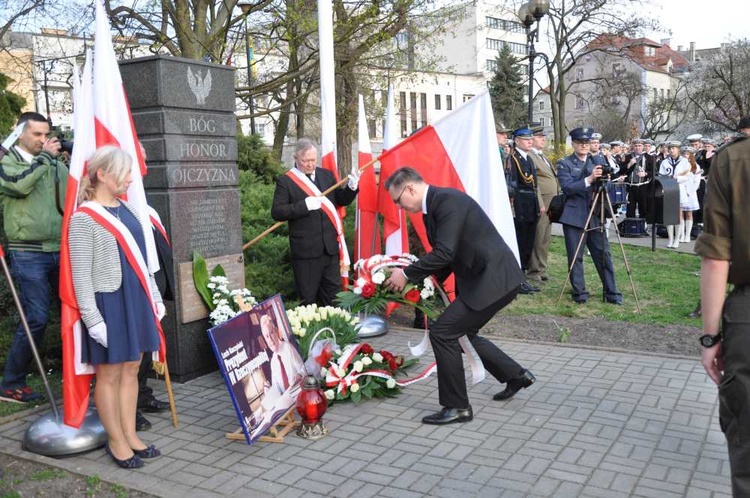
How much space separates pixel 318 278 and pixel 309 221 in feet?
1.96

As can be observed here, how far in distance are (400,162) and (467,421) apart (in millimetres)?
3005

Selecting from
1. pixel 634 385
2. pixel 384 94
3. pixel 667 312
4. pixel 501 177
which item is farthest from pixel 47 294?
pixel 384 94

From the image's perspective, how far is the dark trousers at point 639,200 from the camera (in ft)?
43.3

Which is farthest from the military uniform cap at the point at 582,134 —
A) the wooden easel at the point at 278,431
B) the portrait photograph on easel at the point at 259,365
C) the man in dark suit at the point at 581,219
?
the wooden easel at the point at 278,431

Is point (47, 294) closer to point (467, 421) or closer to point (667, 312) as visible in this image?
point (467, 421)

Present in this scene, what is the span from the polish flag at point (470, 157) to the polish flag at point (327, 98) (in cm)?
136

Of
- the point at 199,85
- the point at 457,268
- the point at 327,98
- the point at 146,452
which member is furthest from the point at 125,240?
the point at 327,98

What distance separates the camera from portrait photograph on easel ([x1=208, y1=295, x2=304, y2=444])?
4.51 m

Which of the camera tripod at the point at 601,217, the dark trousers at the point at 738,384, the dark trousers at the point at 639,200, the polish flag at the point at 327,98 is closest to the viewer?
the dark trousers at the point at 738,384

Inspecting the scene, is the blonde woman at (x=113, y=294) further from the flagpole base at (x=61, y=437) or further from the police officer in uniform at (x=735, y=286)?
the police officer in uniform at (x=735, y=286)

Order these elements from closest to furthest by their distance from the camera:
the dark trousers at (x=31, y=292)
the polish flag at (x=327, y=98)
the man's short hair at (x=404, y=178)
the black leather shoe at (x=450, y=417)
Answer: the man's short hair at (x=404, y=178) < the black leather shoe at (x=450, y=417) < the dark trousers at (x=31, y=292) < the polish flag at (x=327, y=98)

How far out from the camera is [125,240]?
14.2 ft

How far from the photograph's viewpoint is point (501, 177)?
6.55 m

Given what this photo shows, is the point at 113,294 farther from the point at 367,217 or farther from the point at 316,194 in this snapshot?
the point at 367,217
